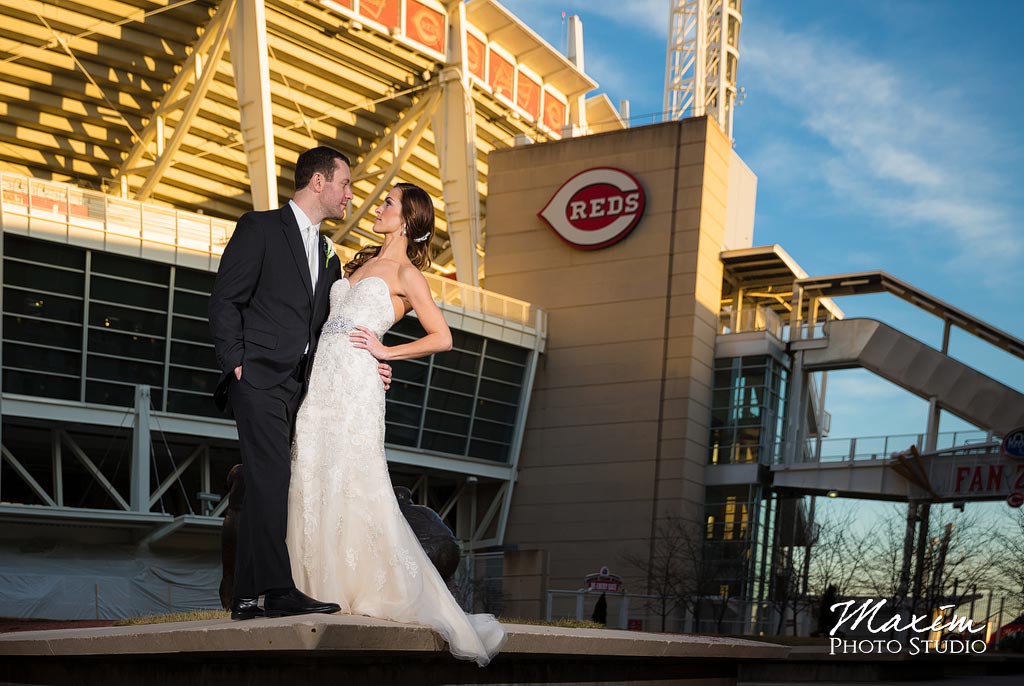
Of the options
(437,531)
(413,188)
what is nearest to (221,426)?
(437,531)

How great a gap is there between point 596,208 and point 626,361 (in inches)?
250

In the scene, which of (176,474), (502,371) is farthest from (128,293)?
(502,371)

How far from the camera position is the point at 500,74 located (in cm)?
5231

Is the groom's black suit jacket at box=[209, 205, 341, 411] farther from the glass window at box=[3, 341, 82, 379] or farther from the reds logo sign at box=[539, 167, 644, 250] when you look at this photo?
the reds logo sign at box=[539, 167, 644, 250]

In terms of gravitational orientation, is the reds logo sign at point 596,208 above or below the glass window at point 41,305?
above

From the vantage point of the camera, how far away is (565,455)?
164 ft

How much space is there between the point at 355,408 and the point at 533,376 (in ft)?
146

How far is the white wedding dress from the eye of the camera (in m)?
6.21

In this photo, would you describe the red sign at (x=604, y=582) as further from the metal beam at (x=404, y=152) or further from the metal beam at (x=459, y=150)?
the metal beam at (x=404, y=152)

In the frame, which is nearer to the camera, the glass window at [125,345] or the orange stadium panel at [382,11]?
the glass window at [125,345]

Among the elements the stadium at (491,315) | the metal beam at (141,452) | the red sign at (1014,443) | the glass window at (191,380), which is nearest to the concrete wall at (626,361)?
the stadium at (491,315)

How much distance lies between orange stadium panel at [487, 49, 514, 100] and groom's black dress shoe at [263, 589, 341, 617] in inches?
1836

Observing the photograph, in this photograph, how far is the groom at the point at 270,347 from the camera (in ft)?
20.0

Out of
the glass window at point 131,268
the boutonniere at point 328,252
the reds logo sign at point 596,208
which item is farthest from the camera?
the reds logo sign at point 596,208
